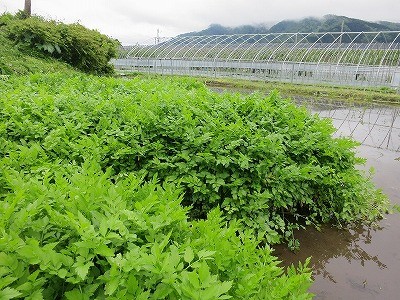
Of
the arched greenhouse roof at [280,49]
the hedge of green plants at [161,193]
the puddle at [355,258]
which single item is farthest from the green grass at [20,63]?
the arched greenhouse roof at [280,49]

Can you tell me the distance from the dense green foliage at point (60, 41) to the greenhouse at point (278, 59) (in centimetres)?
1591

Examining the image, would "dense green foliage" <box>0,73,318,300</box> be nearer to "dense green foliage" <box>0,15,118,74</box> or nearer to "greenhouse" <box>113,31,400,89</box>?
"dense green foliage" <box>0,15,118,74</box>

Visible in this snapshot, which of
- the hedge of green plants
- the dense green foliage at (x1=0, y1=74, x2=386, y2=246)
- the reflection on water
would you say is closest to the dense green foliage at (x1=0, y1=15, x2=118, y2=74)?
the hedge of green plants

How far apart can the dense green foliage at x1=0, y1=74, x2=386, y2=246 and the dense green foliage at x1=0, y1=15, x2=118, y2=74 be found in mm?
10085

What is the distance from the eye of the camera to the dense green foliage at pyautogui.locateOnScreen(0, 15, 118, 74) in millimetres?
13096

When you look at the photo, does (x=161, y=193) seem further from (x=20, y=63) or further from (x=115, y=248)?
(x=20, y=63)

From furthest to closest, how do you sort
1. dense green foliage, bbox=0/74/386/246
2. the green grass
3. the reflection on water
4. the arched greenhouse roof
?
1. the arched greenhouse roof
2. the reflection on water
3. the green grass
4. dense green foliage, bbox=0/74/386/246

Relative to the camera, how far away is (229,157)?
3.48m

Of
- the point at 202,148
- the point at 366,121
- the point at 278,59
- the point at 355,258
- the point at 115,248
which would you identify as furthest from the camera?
the point at 278,59

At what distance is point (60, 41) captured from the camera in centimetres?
1353

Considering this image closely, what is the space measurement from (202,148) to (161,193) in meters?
1.38

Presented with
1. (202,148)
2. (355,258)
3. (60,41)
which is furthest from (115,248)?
(60,41)

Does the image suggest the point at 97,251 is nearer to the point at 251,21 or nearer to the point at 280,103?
the point at 280,103

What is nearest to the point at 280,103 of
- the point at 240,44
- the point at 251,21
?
the point at 240,44
